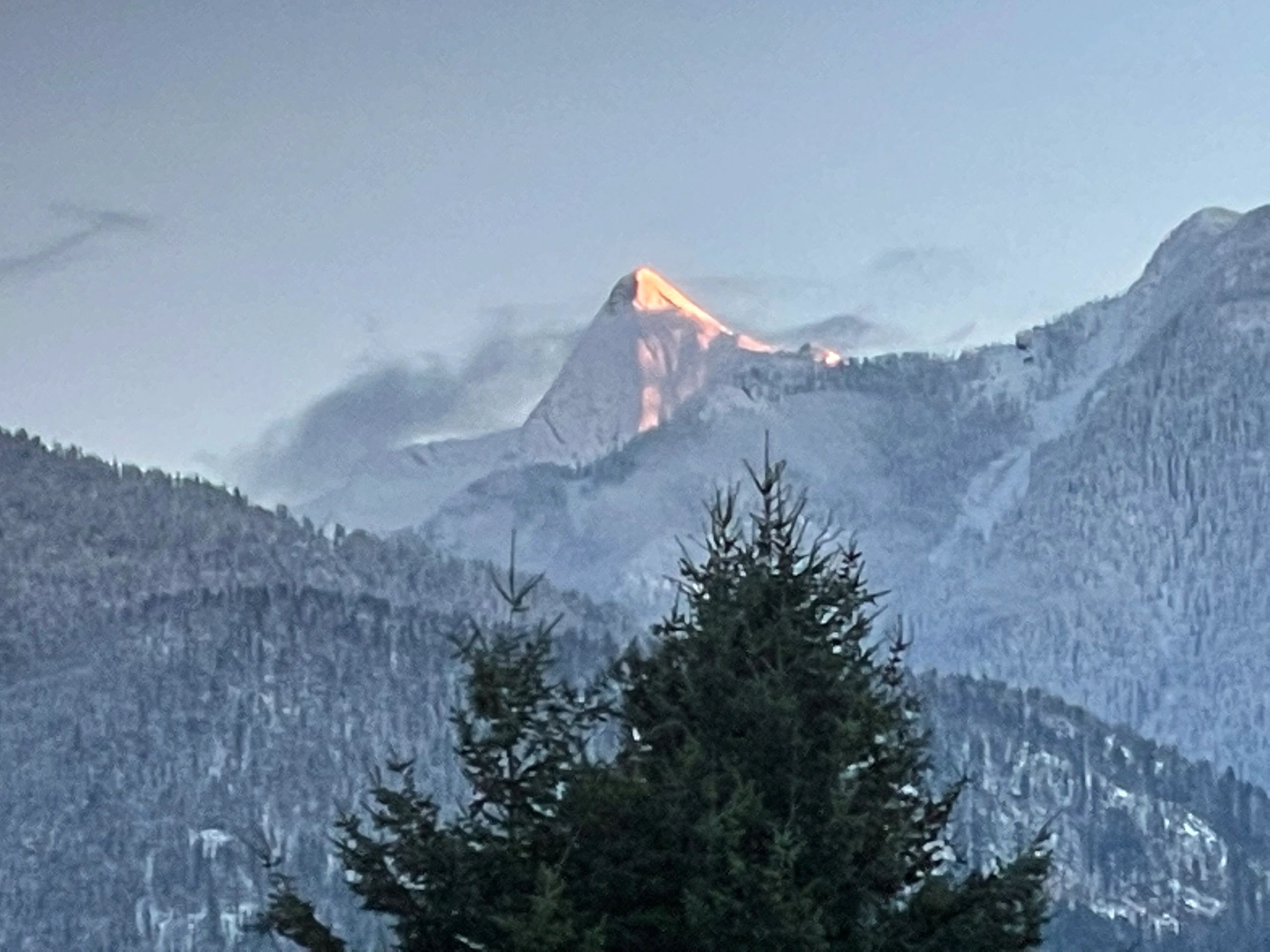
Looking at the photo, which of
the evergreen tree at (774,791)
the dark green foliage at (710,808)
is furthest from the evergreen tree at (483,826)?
the evergreen tree at (774,791)

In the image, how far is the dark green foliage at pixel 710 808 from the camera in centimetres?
3978

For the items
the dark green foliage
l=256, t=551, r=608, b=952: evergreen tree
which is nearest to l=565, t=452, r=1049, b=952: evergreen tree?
the dark green foliage

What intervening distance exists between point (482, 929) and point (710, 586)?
5.83 metres

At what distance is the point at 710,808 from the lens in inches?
1582

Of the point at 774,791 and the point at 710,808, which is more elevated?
the point at 774,791

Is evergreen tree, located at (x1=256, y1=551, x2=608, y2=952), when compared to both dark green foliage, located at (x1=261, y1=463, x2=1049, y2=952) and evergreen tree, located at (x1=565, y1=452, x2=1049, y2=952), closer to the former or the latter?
dark green foliage, located at (x1=261, y1=463, x2=1049, y2=952)

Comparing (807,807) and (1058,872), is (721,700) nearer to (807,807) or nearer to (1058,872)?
(807,807)

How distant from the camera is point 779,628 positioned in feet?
140

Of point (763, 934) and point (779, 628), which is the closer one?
point (763, 934)

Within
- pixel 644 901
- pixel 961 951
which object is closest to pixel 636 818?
pixel 644 901

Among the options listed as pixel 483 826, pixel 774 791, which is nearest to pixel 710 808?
pixel 774 791

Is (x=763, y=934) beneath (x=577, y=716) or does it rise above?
beneath

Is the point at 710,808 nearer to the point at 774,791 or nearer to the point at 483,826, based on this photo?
the point at 774,791

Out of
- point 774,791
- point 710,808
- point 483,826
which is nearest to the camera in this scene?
point 710,808
